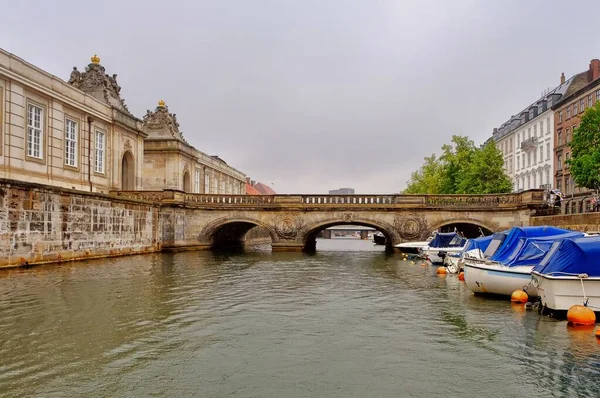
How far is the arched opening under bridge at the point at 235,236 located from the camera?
40.1m

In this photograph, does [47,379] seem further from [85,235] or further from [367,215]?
[367,215]

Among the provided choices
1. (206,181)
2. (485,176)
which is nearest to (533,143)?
(485,176)

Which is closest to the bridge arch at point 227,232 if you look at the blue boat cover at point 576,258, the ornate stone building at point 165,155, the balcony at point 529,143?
the ornate stone building at point 165,155

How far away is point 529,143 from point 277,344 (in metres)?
60.5

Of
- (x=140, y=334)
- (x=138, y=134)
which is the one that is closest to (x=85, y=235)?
(x=138, y=134)

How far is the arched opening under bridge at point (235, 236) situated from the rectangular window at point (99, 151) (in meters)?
9.59

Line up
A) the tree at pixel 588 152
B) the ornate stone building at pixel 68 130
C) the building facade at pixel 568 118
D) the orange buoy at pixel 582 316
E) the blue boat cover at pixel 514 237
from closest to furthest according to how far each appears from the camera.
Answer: the orange buoy at pixel 582 316 → the blue boat cover at pixel 514 237 → the ornate stone building at pixel 68 130 → the tree at pixel 588 152 → the building facade at pixel 568 118

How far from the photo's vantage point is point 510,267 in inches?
617

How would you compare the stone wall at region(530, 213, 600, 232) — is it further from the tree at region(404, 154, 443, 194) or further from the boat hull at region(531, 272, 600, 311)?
the tree at region(404, 154, 443, 194)

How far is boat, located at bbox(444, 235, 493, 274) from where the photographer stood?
20656mm

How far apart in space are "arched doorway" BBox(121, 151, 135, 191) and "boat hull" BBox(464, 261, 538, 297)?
30.1 metres

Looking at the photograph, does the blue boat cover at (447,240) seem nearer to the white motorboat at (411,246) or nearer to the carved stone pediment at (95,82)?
the white motorboat at (411,246)

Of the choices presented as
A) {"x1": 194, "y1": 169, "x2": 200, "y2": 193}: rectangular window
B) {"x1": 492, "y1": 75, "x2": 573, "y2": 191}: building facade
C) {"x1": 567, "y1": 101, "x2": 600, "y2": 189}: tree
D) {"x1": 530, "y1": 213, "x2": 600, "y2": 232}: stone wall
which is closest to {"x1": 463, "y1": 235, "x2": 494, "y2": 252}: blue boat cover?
{"x1": 530, "y1": 213, "x2": 600, "y2": 232}: stone wall

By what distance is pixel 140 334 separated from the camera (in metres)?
10.3
